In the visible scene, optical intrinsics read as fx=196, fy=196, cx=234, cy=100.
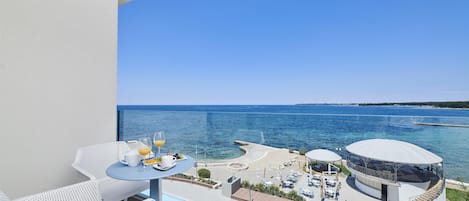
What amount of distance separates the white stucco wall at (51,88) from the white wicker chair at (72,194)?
3.62ft

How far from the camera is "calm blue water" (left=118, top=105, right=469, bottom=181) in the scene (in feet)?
4.96

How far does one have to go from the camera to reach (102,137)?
7.39ft

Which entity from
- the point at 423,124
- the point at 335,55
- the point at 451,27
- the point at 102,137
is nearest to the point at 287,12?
the point at 335,55

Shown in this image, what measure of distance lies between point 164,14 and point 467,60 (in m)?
5.42

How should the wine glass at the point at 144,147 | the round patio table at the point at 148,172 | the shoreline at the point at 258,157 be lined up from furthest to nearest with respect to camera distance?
the shoreline at the point at 258,157
the wine glass at the point at 144,147
the round patio table at the point at 148,172

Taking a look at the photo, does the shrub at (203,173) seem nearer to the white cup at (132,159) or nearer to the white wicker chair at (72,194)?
the white cup at (132,159)

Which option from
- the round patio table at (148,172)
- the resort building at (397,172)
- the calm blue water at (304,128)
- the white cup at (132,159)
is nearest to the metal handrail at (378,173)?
the resort building at (397,172)

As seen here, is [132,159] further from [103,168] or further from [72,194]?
[103,168]

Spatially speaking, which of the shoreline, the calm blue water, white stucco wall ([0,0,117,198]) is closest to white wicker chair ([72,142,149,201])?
white stucco wall ([0,0,117,198])

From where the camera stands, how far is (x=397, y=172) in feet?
5.31

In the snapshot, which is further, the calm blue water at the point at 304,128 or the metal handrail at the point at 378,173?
the metal handrail at the point at 378,173

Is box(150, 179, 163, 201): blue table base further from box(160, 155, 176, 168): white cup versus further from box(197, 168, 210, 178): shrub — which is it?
box(197, 168, 210, 178): shrub

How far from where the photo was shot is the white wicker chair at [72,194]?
0.98 m

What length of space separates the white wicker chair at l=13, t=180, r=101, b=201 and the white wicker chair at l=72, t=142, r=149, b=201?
0.37m
